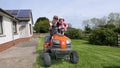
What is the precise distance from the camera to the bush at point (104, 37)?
54.2ft

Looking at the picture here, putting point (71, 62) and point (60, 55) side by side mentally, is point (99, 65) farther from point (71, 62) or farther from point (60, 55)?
point (60, 55)

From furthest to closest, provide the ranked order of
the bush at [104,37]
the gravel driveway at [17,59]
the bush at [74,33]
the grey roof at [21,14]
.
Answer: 1. the bush at [74,33]
2. the grey roof at [21,14]
3. the bush at [104,37]
4. the gravel driveway at [17,59]

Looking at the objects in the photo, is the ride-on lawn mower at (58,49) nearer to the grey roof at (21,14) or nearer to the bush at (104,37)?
the bush at (104,37)

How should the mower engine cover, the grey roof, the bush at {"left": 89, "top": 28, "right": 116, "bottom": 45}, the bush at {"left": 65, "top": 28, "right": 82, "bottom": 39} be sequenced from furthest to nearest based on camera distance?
the bush at {"left": 65, "top": 28, "right": 82, "bottom": 39}, the grey roof, the bush at {"left": 89, "top": 28, "right": 116, "bottom": 45}, the mower engine cover

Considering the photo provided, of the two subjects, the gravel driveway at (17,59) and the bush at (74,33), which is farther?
the bush at (74,33)

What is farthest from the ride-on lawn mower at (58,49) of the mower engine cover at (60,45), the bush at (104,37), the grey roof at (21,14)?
the grey roof at (21,14)

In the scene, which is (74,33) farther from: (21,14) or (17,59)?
(17,59)

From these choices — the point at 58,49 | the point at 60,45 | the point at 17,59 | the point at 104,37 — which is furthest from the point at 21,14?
the point at 58,49

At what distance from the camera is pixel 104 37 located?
1686 centimetres

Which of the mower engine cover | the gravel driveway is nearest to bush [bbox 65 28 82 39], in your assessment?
the gravel driveway

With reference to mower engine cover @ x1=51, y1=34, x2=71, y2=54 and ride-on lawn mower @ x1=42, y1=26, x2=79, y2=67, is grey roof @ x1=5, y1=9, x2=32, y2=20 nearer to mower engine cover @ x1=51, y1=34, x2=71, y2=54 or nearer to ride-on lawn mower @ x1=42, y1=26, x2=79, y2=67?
ride-on lawn mower @ x1=42, y1=26, x2=79, y2=67

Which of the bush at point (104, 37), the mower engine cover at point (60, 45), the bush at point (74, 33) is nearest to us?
the mower engine cover at point (60, 45)

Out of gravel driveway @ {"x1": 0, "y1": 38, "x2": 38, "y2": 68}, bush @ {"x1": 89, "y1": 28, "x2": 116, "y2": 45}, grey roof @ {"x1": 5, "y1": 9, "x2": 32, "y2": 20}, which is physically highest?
grey roof @ {"x1": 5, "y1": 9, "x2": 32, "y2": 20}

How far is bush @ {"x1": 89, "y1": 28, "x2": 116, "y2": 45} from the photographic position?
650 inches
